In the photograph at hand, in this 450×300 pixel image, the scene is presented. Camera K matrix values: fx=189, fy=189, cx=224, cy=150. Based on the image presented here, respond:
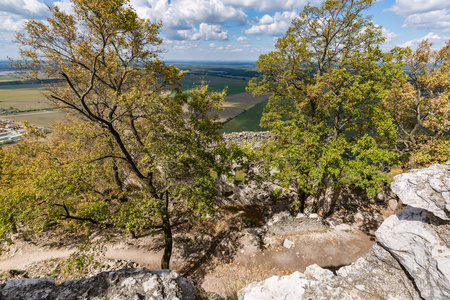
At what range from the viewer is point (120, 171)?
1681 centimetres

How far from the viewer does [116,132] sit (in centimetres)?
1086

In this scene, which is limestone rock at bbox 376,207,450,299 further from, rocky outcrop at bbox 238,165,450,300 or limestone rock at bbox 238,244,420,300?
limestone rock at bbox 238,244,420,300

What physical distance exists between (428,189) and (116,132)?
50.9 ft

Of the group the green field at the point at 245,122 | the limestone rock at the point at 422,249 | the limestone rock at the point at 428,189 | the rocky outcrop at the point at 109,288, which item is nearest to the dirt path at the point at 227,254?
the limestone rock at the point at 422,249

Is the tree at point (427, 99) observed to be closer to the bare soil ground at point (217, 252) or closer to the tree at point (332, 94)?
the tree at point (332, 94)

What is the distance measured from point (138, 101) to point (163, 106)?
1.81 meters

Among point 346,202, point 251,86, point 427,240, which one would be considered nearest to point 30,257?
point 251,86

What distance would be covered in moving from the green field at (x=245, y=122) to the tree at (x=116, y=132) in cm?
4493

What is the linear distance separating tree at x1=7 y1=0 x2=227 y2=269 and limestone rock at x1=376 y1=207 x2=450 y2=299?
928 centimetres

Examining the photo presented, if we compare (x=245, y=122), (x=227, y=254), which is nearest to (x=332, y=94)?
(x=227, y=254)

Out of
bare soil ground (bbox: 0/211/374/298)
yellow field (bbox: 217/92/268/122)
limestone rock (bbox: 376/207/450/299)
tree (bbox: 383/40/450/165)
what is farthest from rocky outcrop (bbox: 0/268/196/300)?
yellow field (bbox: 217/92/268/122)

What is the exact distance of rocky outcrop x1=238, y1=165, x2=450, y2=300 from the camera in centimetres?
723

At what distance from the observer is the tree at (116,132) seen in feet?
31.8

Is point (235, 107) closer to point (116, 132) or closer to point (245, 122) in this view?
point (245, 122)
